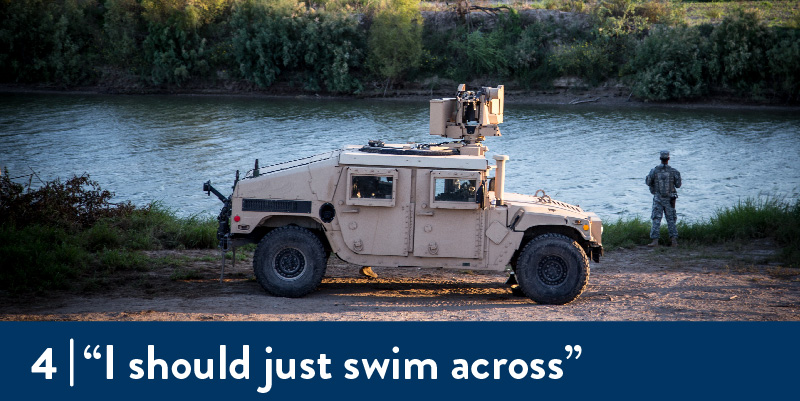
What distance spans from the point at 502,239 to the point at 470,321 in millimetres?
1782

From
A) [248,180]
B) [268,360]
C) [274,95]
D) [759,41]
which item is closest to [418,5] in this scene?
[274,95]

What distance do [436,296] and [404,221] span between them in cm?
145

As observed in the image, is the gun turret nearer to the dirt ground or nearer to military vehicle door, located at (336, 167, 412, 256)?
military vehicle door, located at (336, 167, 412, 256)

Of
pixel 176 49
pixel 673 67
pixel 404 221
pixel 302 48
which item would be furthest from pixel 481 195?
pixel 176 49

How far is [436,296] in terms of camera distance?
12227 millimetres

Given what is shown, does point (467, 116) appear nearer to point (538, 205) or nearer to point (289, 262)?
point (538, 205)

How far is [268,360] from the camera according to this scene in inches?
308

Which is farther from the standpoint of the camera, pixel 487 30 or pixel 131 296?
pixel 487 30

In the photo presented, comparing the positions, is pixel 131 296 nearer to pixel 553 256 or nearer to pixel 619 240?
pixel 553 256

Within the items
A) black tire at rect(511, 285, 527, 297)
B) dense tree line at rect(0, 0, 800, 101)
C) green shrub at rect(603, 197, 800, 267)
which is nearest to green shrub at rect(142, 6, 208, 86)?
dense tree line at rect(0, 0, 800, 101)

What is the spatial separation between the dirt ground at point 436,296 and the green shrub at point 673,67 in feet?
101

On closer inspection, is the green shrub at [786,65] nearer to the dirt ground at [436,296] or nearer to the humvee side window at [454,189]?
the dirt ground at [436,296]

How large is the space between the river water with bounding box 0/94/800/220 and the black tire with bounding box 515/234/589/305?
10937 mm

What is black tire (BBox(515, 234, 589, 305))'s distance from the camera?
11281mm
